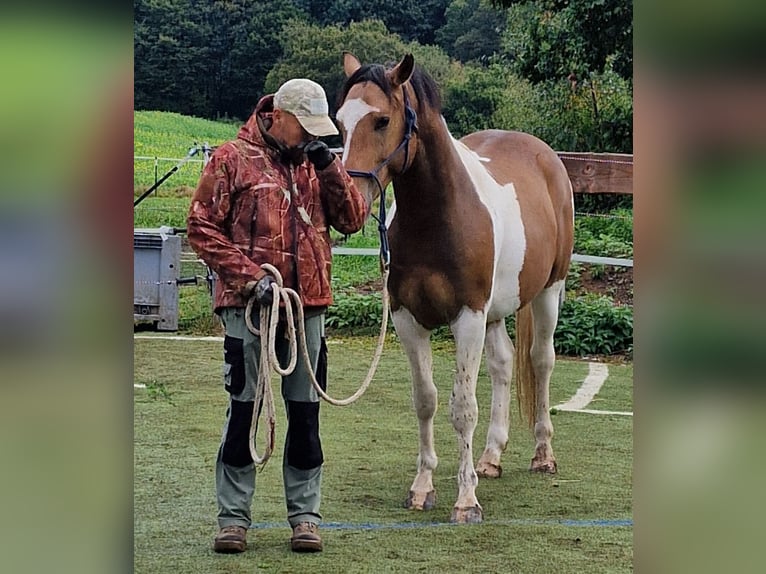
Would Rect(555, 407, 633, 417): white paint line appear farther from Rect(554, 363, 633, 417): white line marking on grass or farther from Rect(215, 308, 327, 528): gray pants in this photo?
Rect(215, 308, 327, 528): gray pants

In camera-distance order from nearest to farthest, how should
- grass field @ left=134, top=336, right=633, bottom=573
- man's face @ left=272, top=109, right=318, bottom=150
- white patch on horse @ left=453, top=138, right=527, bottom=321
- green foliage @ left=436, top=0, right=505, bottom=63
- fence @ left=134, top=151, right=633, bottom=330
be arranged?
man's face @ left=272, top=109, right=318, bottom=150
grass field @ left=134, top=336, right=633, bottom=573
white patch on horse @ left=453, top=138, right=527, bottom=321
fence @ left=134, top=151, right=633, bottom=330
green foliage @ left=436, top=0, right=505, bottom=63

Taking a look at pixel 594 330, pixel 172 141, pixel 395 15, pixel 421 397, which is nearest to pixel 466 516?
pixel 421 397

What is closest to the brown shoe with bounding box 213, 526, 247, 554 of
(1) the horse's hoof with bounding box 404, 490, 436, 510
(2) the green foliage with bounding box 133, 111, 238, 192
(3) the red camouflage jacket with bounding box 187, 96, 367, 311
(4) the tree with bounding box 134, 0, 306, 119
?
(3) the red camouflage jacket with bounding box 187, 96, 367, 311

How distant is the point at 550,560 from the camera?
343 centimetres

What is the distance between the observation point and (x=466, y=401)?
13.2 feet

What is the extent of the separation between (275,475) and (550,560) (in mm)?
1585

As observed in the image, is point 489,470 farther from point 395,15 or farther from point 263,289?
point 395,15

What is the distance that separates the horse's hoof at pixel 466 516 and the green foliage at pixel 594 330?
423 cm

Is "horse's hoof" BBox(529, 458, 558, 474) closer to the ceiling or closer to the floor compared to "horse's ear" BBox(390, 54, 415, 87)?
closer to the floor

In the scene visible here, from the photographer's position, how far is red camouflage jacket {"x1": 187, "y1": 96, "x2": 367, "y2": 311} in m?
3.29

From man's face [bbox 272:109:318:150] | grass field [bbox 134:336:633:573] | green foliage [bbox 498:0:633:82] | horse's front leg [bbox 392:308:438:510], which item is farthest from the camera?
green foliage [bbox 498:0:633:82]

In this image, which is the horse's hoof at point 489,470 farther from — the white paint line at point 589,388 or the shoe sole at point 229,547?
the white paint line at point 589,388
